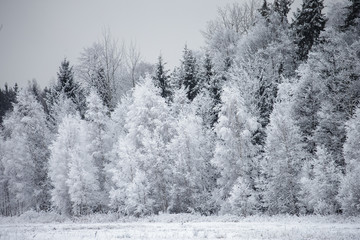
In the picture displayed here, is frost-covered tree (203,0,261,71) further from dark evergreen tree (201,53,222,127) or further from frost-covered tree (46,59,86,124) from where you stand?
frost-covered tree (46,59,86,124)

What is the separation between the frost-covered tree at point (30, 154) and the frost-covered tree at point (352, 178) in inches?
1303

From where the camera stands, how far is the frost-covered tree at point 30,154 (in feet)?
143

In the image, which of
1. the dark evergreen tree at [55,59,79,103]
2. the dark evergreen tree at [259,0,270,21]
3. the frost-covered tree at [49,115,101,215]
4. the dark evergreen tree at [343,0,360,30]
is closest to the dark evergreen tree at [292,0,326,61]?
the dark evergreen tree at [343,0,360,30]

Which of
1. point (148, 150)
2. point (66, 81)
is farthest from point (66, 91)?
point (148, 150)

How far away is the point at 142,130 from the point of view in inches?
1415

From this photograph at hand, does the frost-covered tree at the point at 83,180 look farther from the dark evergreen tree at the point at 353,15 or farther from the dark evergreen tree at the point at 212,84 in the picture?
the dark evergreen tree at the point at 353,15

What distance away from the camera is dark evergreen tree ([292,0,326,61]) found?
37188 mm

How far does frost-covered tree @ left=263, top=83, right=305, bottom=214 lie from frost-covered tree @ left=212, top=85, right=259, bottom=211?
2.33 metres

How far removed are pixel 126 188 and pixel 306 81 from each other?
781 inches

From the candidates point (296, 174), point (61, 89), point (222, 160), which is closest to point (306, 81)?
point (296, 174)

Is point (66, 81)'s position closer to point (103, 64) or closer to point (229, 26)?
point (103, 64)

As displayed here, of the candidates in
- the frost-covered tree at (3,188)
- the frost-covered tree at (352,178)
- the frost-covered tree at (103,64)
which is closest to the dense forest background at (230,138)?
the frost-covered tree at (352,178)

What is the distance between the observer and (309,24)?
37438 millimetres

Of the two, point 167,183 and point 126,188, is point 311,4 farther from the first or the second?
point 126,188
